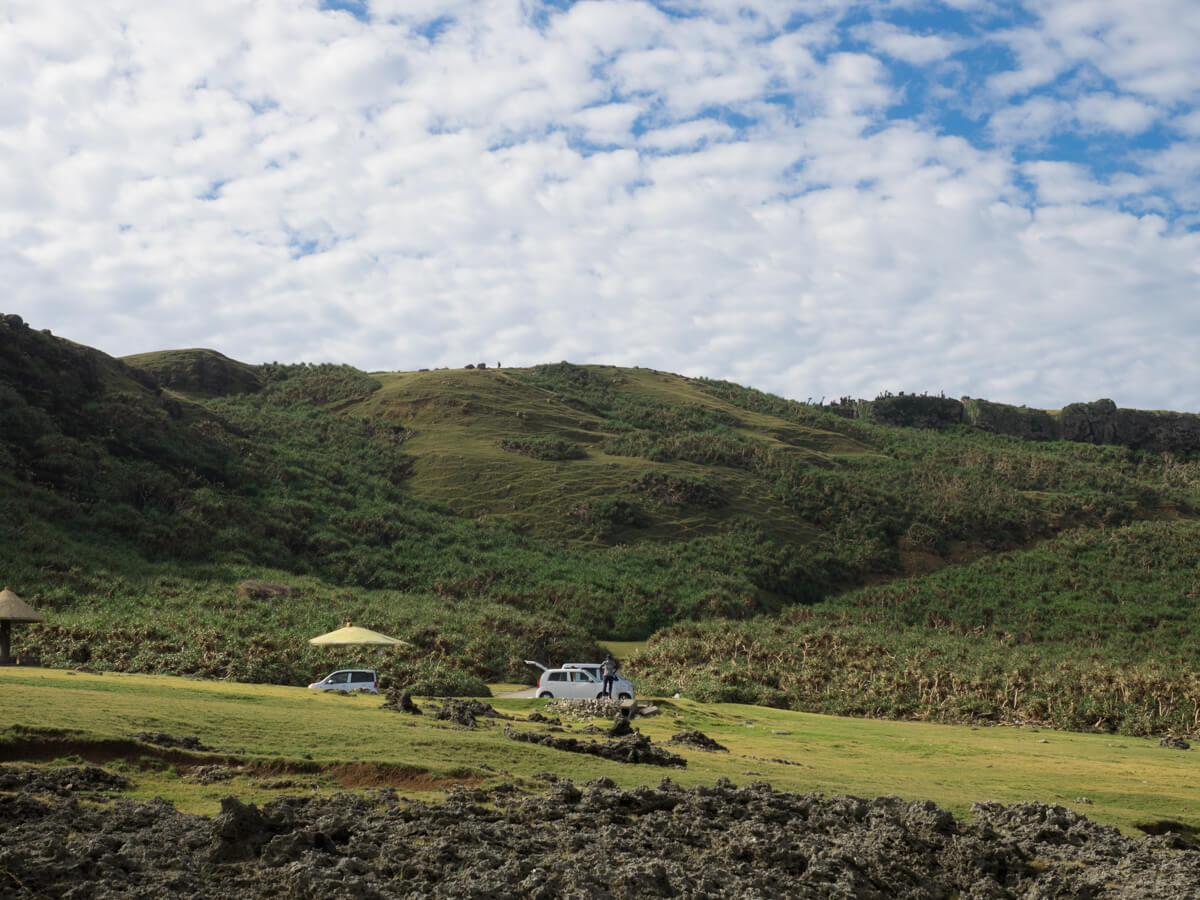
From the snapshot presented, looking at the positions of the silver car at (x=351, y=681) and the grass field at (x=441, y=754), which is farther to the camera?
the silver car at (x=351, y=681)

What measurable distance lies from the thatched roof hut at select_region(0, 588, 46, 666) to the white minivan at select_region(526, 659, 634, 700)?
499 inches

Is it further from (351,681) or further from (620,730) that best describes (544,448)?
(620,730)

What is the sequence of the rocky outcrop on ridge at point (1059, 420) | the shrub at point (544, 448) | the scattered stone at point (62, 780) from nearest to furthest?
the scattered stone at point (62, 780), the shrub at point (544, 448), the rocky outcrop on ridge at point (1059, 420)

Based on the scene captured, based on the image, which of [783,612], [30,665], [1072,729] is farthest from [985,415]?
[30,665]

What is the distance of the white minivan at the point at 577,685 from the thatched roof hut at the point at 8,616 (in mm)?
12679

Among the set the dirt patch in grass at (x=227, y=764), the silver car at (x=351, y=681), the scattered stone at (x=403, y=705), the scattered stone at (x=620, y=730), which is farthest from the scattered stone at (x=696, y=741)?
the silver car at (x=351, y=681)

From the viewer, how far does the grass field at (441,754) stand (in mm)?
12469

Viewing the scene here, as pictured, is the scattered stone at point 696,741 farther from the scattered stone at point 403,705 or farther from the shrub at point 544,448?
the shrub at point 544,448

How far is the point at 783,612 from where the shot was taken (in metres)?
46.4

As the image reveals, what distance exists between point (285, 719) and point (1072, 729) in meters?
22.4

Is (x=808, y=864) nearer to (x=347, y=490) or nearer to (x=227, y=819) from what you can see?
(x=227, y=819)

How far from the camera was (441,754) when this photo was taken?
14.2 meters

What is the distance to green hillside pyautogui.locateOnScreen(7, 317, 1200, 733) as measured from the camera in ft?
101

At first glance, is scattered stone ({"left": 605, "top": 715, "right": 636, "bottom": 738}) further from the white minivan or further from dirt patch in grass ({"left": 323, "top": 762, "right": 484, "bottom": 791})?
the white minivan
